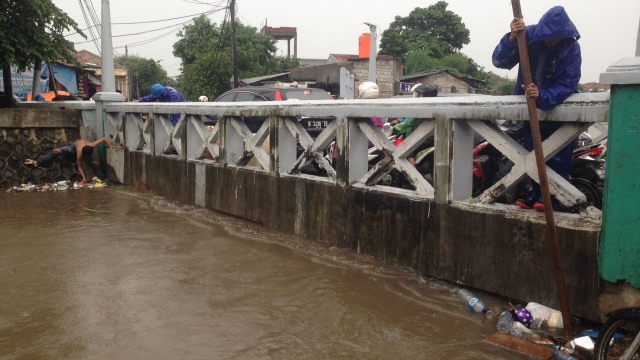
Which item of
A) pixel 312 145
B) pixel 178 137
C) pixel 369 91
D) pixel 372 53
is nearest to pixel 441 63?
pixel 372 53

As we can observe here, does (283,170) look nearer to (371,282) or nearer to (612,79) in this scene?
(371,282)

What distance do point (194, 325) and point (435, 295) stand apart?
5.95ft

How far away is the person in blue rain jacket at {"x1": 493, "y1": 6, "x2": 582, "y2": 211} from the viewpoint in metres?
3.76

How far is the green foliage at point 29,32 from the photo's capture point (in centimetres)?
1113

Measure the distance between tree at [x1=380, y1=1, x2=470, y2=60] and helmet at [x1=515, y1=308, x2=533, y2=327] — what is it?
39324mm

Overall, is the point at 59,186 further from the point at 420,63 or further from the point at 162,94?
the point at 420,63

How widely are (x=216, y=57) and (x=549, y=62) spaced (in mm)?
32290

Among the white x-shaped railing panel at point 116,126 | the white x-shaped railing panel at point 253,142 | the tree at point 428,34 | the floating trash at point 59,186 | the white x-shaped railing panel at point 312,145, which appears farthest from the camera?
the tree at point 428,34

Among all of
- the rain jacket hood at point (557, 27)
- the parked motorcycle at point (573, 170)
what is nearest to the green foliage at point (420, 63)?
the parked motorcycle at point (573, 170)

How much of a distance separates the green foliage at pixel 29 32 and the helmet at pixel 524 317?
10.6 m

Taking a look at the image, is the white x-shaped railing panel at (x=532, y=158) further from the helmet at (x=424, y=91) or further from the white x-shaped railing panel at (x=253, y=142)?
the white x-shaped railing panel at (x=253, y=142)

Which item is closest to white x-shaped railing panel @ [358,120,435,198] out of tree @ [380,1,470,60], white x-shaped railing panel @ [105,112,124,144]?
white x-shaped railing panel @ [105,112,124,144]

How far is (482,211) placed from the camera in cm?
429

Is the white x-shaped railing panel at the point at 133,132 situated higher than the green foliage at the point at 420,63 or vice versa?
the green foliage at the point at 420,63
